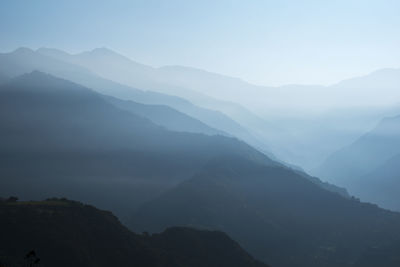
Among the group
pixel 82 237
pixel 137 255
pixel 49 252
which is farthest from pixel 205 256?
pixel 49 252

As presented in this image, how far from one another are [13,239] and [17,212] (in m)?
14.6

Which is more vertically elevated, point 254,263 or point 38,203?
point 38,203

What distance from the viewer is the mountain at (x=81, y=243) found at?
11788 cm

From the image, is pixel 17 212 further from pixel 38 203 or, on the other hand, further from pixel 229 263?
pixel 229 263

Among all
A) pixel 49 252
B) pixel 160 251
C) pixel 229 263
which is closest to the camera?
pixel 49 252

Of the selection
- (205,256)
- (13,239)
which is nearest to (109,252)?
(13,239)

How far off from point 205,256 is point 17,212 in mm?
73609

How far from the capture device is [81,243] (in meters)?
128

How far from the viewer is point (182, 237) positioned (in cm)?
17425

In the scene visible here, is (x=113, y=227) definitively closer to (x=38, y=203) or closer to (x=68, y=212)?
(x=68, y=212)

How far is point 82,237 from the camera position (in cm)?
13088

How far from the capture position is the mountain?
387 feet

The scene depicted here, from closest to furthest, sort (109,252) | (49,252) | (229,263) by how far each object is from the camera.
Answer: (49,252) < (109,252) < (229,263)

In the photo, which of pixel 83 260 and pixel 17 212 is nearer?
pixel 83 260
